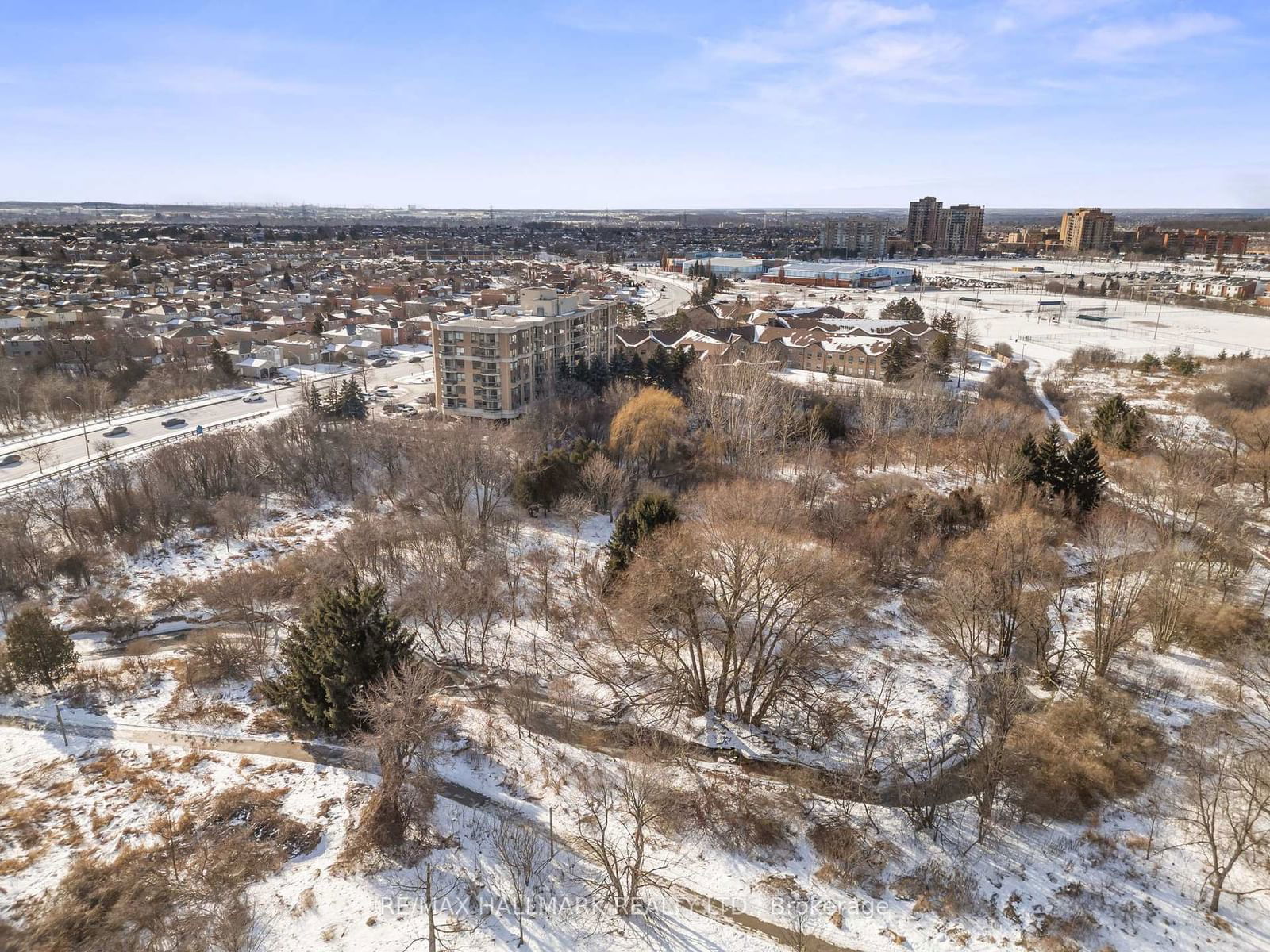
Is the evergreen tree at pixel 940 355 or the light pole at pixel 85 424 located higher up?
the evergreen tree at pixel 940 355

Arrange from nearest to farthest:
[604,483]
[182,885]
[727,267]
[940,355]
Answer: [182,885], [604,483], [940,355], [727,267]

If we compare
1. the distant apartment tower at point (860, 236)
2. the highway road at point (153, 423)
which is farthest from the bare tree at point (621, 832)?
the distant apartment tower at point (860, 236)

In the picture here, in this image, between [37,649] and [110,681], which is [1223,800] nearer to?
[110,681]

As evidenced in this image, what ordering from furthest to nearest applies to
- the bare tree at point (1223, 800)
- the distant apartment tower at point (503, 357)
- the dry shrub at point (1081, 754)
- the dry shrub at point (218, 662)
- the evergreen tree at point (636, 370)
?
the evergreen tree at point (636, 370), the distant apartment tower at point (503, 357), the dry shrub at point (218, 662), the dry shrub at point (1081, 754), the bare tree at point (1223, 800)

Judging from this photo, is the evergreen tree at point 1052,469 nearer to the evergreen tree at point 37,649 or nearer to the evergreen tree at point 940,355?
the evergreen tree at point 940,355

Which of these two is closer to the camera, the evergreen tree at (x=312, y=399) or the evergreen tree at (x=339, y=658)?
the evergreen tree at (x=339, y=658)

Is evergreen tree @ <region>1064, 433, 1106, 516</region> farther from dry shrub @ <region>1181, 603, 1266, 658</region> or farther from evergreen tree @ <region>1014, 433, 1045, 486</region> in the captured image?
dry shrub @ <region>1181, 603, 1266, 658</region>

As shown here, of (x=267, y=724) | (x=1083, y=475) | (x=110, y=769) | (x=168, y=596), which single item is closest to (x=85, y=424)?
(x=168, y=596)
